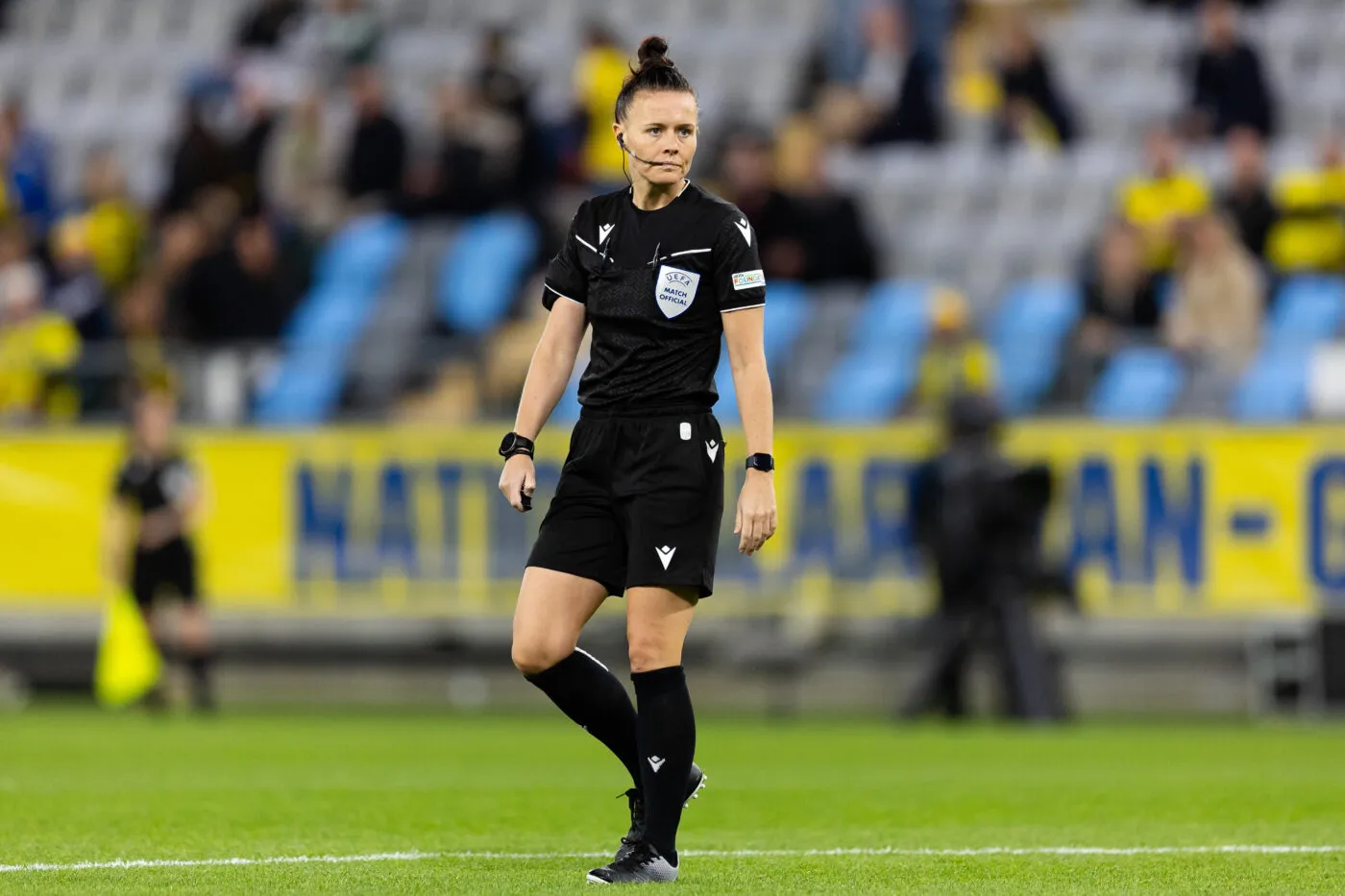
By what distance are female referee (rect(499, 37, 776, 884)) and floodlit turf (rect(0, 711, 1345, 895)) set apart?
524 mm

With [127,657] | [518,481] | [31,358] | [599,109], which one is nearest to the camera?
[518,481]

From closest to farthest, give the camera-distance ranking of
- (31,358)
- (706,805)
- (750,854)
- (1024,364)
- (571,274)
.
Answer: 1. (571,274)
2. (750,854)
3. (706,805)
4. (1024,364)
5. (31,358)

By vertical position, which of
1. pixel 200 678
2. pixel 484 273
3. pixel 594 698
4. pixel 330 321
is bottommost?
pixel 200 678

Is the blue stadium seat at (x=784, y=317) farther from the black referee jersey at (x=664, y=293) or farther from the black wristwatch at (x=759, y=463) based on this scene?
the black wristwatch at (x=759, y=463)

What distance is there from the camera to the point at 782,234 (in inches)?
715

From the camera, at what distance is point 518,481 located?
23.1 feet

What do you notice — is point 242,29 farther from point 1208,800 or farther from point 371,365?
point 1208,800

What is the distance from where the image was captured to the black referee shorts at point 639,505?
6957mm

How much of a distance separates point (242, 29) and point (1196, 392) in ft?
36.0

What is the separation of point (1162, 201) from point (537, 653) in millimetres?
11357

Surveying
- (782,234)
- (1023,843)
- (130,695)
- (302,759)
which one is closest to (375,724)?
(130,695)

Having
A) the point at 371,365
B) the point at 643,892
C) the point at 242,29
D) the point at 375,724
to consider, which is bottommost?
the point at 375,724

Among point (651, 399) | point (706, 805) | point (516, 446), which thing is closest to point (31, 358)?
point (706, 805)

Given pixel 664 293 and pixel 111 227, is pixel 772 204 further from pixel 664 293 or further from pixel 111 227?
pixel 664 293
